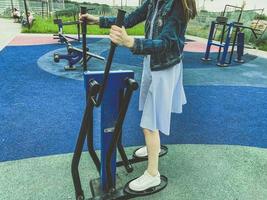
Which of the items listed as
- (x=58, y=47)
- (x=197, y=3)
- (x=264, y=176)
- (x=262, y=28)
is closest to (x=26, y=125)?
(x=197, y=3)

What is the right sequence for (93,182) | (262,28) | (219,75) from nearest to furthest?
1. (93,182)
2. (219,75)
3. (262,28)

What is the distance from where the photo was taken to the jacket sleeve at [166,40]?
1.20m

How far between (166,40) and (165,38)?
0.01m

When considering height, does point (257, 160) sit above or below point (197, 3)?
below

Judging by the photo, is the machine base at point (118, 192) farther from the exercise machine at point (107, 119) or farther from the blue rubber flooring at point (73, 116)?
the blue rubber flooring at point (73, 116)

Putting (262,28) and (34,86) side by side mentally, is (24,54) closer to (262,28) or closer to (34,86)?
(34,86)

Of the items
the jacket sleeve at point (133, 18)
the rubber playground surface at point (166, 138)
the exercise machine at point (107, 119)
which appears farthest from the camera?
the rubber playground surface at point (166, 138)

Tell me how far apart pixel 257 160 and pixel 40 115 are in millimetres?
2229

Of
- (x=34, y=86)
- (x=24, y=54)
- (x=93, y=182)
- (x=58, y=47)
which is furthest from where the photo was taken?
(x=58, y=47)

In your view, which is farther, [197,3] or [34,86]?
[34,86]

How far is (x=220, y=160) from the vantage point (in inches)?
85.2

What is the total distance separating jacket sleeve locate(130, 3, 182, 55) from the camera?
1.20m

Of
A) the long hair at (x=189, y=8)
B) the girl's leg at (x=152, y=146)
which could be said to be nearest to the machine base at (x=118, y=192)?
the girl's leg at (x=152, y=146)

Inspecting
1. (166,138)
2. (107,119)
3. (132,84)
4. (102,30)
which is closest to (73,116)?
(166,138)
